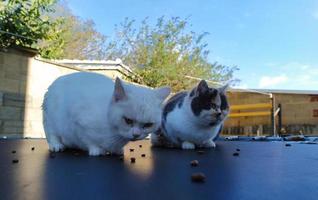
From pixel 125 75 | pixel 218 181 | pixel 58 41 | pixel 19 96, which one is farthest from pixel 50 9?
pixel 218 181

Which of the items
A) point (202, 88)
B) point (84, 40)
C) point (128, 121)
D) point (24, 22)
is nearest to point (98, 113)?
point (128, 121)

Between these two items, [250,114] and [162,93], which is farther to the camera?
[250,114]

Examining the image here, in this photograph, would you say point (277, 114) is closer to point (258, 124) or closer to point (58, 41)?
point (258, 124)

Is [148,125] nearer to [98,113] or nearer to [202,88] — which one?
[98,113]

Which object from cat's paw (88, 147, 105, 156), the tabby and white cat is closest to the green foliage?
the tabby and white cat

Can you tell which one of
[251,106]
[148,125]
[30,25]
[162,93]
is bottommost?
[148,125]

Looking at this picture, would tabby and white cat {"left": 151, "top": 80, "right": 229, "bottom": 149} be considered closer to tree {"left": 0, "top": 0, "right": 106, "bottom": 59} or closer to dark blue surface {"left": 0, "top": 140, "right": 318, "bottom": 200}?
dark blue surface {"left": 0, "top": 140, "right": 318, "bottom": 200}
